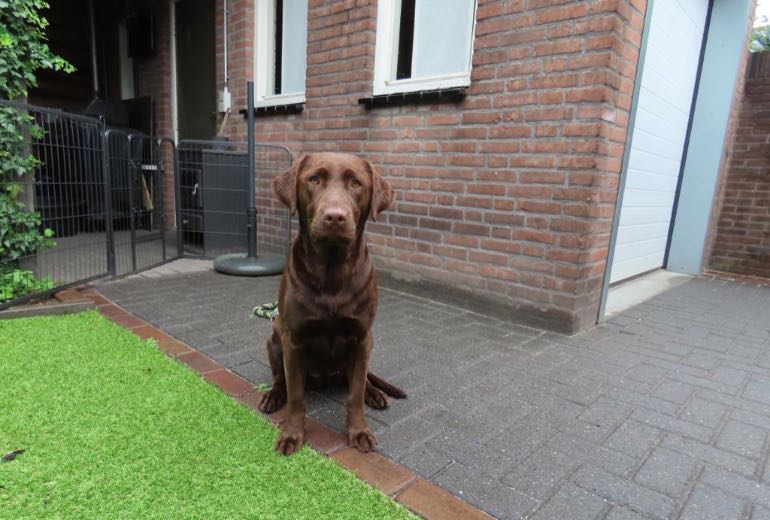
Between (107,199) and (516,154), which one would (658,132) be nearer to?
(516,154)

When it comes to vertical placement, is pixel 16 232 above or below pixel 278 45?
below

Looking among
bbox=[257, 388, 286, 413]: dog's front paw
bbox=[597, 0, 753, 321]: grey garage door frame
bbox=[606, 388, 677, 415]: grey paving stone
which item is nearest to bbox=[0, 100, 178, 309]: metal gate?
bbox=[257, 388, 286, 413]: dog's front paw

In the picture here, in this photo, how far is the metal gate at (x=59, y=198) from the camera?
10.7 feet

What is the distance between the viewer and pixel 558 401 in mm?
2301

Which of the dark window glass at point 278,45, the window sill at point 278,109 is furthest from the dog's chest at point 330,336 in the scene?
the dark window glass at point 278,45

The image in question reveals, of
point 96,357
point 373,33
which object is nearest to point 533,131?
point 373,33

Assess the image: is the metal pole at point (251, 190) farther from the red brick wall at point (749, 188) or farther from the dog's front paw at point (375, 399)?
Answer: the red brick wall at point (749, 188)

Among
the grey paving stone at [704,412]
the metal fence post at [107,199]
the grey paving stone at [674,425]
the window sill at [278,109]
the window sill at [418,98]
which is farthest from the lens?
the window sill at [278,109]

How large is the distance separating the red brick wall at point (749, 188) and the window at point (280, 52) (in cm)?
565

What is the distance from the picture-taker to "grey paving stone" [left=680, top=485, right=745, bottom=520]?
5.01ft

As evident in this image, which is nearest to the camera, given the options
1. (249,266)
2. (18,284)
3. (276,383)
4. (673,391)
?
(276,383)

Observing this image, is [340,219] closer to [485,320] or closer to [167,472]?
[167,472]

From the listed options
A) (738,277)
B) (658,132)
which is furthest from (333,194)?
(738,277)

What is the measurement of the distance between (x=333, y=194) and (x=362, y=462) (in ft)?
3.35
